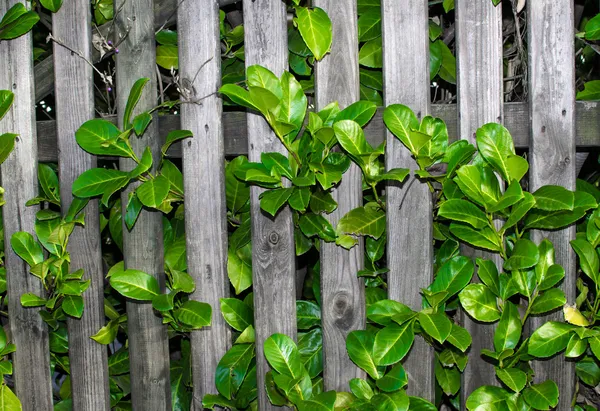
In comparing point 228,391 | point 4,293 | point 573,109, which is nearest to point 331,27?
point 573,109

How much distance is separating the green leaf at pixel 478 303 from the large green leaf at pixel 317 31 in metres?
0.72

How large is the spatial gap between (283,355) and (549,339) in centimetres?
68

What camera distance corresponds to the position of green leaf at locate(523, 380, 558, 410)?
1.81 metres

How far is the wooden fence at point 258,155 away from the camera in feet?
6.02

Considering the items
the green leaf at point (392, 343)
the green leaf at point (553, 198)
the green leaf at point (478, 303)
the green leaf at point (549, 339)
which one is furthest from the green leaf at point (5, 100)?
the green leaf at point (549, 339)

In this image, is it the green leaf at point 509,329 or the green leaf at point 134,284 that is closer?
the green leaf at point 509,329

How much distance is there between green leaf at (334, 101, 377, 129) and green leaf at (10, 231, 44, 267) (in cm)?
102

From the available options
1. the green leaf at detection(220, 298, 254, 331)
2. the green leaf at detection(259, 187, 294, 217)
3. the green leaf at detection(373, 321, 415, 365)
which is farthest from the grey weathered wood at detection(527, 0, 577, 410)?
the green leaf at detection(220, 298, 254, 331)

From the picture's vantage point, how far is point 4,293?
2420mm

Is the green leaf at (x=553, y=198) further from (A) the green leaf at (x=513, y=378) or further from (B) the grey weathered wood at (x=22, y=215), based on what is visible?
(B) the grey weathered wood at (x=22, y=215)

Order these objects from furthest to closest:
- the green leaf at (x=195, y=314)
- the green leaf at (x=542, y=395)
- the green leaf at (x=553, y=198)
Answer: the green leaf at (x=195, y=314)
the green leaf at (x=542, y=395)
the green leaf at (x=553, y=198)

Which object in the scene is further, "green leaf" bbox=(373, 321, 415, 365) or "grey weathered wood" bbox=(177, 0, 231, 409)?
"grey weathered wood" bbox=(177, 0, 231, 409)

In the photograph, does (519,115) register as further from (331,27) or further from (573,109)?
(331,27)

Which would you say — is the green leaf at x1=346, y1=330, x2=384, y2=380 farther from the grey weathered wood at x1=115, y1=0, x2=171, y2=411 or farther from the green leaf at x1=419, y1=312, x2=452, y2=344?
the grey weathered wood at x1=115, y1=0, x2=171, y2=411
